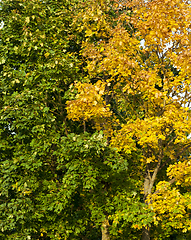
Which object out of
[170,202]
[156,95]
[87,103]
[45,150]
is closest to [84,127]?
[87,103]

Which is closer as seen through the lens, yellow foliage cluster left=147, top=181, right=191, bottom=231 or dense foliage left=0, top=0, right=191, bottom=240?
yellow foliage cluster left=147, top=181, right=191, bottom=231

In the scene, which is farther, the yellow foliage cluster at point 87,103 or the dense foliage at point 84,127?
the dense foliage at point 84,127

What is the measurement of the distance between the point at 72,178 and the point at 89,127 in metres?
5.01

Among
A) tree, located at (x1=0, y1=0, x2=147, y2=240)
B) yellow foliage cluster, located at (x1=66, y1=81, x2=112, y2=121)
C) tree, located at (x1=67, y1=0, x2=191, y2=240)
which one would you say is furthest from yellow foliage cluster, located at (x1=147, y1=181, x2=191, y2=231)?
yellow foliage cluster, located at (x1=66, y1=81, x2=112, y2=121)

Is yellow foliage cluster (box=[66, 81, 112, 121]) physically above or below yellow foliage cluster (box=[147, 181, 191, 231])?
above

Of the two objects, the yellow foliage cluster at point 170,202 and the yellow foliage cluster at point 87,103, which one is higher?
the yellow foliage cluster at point 87,103

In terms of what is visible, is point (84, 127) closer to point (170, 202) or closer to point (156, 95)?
point (156, 95)

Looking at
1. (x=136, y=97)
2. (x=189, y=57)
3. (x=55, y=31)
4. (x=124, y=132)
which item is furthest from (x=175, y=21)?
(x=55, y=31)

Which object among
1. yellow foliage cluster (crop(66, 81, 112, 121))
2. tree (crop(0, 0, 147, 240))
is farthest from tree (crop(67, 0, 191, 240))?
tree (crop(0, 0, 147, 240))

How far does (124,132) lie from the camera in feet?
36.8

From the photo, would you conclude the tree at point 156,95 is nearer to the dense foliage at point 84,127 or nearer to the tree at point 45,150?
the dense foliage at point 84,127

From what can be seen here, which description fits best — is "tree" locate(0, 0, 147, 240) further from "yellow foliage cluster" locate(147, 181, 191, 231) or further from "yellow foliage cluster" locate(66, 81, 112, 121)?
"yellow foliage cluster" locate(66, 81, 112, 121)

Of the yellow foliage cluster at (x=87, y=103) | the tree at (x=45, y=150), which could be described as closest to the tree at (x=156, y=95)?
the yellow foliage cluster at (x=87, y=103)

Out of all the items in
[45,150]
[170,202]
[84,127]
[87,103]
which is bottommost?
[170,202]
